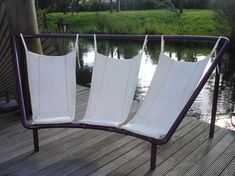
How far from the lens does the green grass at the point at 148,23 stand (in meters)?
14.5

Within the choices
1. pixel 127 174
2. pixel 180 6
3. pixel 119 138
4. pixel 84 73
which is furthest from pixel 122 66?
pixel 180 6

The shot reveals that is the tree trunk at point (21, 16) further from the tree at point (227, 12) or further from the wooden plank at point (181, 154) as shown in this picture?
the tree at point (227, 12)

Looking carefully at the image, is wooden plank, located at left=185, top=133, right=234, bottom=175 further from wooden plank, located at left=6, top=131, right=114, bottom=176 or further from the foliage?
the foliage

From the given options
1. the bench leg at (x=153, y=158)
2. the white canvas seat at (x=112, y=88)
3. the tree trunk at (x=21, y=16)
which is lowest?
the bench leg at (x=153, y=158)

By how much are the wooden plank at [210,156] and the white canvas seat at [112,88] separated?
0.64 metres

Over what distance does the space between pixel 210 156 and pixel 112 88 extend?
3.07 feet

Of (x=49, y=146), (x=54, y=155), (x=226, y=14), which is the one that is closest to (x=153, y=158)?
(x=54, y=155)

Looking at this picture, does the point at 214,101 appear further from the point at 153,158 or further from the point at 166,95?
the point at 153,158

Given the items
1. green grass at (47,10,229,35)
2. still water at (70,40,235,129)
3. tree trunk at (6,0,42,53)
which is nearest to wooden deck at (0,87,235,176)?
tree trunk at (6,0,42,53)

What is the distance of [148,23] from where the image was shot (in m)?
15.9

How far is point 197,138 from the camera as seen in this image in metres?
2.78

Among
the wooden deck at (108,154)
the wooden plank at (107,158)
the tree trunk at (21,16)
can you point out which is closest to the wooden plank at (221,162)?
the wooden deck at (108,154)

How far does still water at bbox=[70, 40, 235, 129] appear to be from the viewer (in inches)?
213

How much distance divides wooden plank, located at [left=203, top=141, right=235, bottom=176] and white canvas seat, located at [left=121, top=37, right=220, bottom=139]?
442mm
